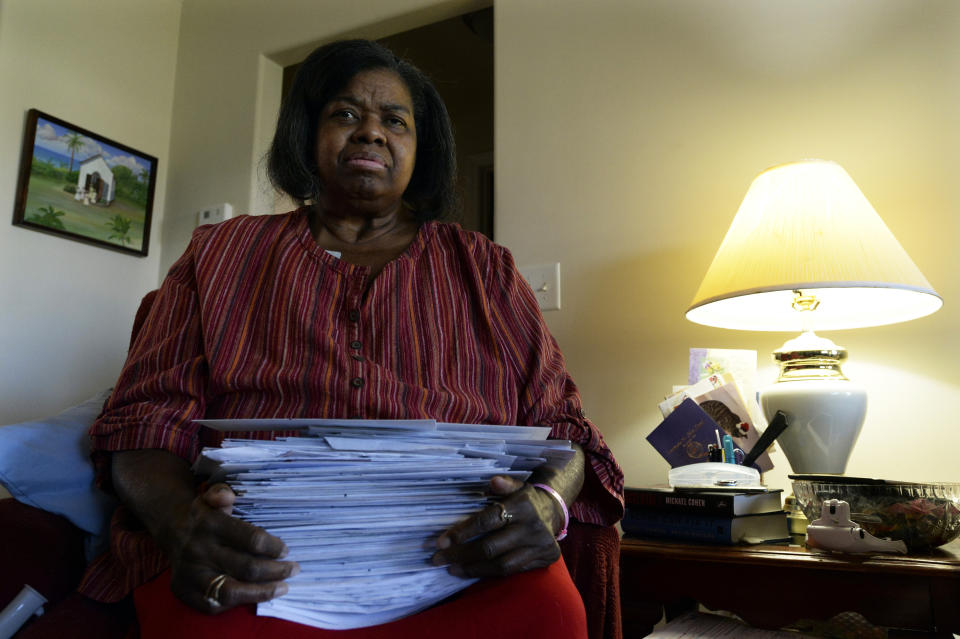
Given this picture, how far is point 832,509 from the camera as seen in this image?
0.99 metres

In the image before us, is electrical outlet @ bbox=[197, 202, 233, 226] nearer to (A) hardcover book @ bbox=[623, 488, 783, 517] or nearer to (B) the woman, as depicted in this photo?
(B) the woman

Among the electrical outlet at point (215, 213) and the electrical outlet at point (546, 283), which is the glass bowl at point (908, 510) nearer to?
the electrical outlet at point (546, 283)

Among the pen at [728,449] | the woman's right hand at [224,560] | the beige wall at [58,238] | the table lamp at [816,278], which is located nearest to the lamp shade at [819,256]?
the table lamp at [816,278]

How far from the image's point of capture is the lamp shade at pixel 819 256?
113 cm

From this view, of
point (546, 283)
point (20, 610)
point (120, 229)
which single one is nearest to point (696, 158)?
point (546, 283)

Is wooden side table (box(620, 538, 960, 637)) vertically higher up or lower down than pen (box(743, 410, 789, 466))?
lower down

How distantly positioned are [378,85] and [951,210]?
1.15 metres

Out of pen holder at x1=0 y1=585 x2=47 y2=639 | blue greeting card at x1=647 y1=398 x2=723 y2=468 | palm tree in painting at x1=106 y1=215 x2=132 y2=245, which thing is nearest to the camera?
pen holder at x1=0 y1=585 x2=47 y2=639

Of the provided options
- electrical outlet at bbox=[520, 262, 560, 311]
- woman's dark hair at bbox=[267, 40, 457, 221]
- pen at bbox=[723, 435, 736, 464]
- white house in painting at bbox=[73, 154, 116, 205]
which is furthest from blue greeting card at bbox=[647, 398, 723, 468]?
white house in painting at bbox=[73, 154, 116, 205]

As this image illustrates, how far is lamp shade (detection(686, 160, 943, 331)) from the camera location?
3.71 feet

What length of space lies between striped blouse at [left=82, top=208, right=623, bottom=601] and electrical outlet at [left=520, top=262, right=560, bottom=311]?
0.57 meters

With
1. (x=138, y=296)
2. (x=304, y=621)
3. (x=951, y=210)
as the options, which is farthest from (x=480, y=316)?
(x=138, y=296)

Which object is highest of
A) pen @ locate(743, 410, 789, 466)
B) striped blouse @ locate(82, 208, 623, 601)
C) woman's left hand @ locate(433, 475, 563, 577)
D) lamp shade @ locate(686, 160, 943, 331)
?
lamp shade @ locate(686, 160, 943, 331)

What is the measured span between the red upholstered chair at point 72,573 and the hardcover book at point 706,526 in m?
0.19
